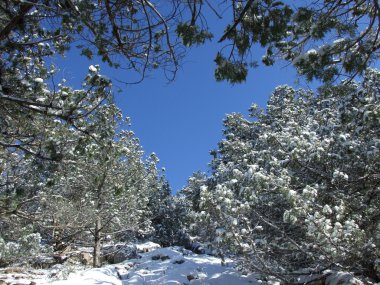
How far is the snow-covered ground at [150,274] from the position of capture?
11.3m

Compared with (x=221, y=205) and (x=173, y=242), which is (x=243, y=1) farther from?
(x=173, y=242)

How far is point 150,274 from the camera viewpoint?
43.2ft

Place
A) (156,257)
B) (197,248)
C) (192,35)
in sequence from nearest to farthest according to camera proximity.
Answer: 1. (192,35)
2. (156,257)
3. (197,248)

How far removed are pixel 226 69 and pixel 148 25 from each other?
112 centimetres

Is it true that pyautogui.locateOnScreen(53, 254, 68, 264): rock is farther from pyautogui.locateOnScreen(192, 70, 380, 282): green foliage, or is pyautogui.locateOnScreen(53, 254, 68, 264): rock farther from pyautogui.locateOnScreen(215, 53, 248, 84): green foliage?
pyautogui.locateOnScreen(215, 53, 248, 84): green foliage

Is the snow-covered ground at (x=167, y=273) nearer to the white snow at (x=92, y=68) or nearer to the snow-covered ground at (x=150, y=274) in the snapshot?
the snow-covered ground at (x=150, y=274)

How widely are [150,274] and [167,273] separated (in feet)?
1.99

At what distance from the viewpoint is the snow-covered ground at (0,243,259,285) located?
1128cm

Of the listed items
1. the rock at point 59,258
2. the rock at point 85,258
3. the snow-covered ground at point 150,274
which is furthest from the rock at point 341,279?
the rock at point 85,258

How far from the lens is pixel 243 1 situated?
15.2 feet

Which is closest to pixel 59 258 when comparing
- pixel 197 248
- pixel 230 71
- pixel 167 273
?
pixel 167 273

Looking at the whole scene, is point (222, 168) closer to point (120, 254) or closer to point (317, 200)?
point (317, 200)

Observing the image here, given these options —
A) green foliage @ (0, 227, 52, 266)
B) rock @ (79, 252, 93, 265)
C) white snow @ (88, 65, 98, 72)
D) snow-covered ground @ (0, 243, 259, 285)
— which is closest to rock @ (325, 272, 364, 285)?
snow-covered ground @ (0, 243, 259, 285)

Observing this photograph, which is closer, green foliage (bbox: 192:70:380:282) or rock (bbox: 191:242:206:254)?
green foliage (bbox: 192:70:380:282)
